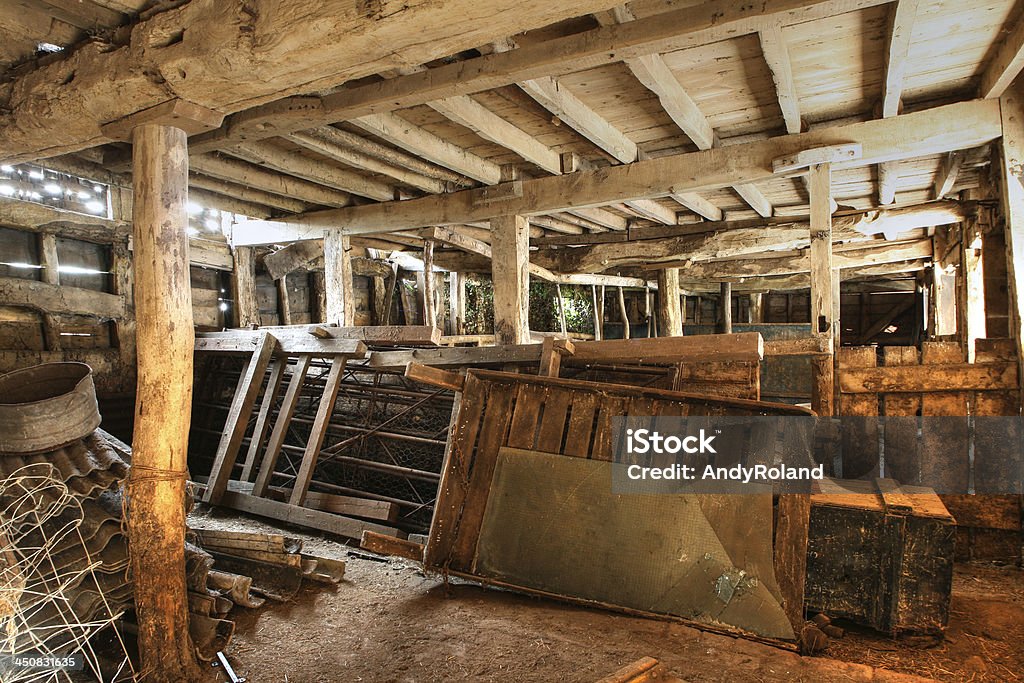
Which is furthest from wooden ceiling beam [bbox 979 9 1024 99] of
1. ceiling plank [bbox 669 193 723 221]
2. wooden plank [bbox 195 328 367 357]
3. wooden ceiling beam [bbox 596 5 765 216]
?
wooden plank [bbox 195 328 367 357]

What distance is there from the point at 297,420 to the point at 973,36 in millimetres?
6062

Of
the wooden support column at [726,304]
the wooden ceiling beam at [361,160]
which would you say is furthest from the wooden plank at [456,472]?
the wooden support column at [726,304]

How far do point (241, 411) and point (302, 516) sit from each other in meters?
1.43

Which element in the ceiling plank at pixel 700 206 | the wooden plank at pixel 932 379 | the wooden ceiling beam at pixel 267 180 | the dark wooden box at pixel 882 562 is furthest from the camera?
the ceiling plank at pixel 700 206

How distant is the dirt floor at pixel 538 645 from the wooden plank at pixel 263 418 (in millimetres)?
2338

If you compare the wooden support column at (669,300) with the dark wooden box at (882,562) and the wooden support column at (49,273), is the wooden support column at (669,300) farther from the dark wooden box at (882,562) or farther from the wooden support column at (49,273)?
the wooden support column at (49,273)

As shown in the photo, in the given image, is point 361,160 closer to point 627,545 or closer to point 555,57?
point 555,57

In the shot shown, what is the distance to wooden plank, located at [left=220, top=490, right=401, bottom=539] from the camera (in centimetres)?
487

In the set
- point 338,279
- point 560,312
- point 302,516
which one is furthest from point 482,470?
point 560,312

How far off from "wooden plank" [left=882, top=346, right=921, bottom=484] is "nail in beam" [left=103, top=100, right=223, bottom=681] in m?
4.57

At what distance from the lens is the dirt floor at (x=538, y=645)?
2.82 metres

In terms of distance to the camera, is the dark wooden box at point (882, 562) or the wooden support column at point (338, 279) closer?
the dark wooden box at point (882, 562)

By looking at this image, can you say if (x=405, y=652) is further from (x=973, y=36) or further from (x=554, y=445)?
(x=973, y=36)

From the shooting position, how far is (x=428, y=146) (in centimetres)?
440
